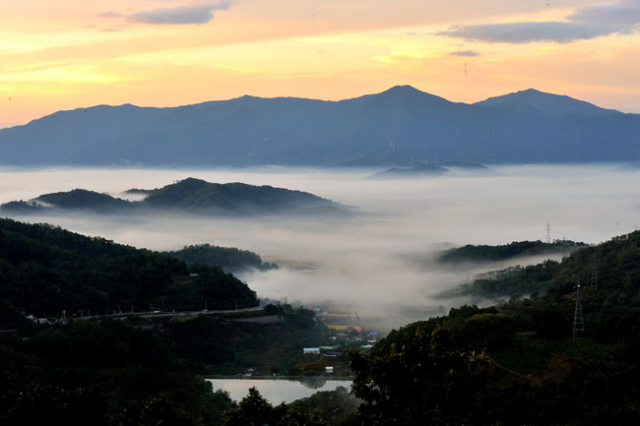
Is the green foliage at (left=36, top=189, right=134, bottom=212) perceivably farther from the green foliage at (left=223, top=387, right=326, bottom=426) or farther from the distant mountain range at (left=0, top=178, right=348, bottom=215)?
the green foliage at (left=223, top=387, right=326, bottom=426)

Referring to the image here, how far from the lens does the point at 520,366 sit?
39.1m

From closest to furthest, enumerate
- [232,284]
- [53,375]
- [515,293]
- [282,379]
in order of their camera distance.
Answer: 1. [53,375]
2. [282,379]
3. [515,293]
4. [232,284]

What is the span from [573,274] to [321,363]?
28178 millimetres

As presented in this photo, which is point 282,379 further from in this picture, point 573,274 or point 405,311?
point 405,311

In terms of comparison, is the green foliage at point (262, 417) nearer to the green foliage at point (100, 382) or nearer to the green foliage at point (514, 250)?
the green foliage at point (100, 382)

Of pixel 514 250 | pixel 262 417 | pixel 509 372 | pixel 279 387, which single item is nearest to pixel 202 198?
pixel 514 250

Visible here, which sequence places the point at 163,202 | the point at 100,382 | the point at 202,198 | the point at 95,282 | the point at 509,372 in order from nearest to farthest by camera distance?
the point at 509,372 < the point at 100,382 < the point at 95,282 < the point at 202,198 < the point at 163,202

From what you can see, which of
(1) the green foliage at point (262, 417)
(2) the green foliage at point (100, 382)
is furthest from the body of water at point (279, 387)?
(1) the green foliage at point (262, 417)

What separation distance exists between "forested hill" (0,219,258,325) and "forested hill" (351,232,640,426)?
34641 mm

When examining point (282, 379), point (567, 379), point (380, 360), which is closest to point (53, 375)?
point (282, 379)

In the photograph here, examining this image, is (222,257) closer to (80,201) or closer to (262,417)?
(80,201)

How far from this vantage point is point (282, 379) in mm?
50250

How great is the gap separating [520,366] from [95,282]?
5369 cm

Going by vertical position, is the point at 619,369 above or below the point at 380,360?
below
